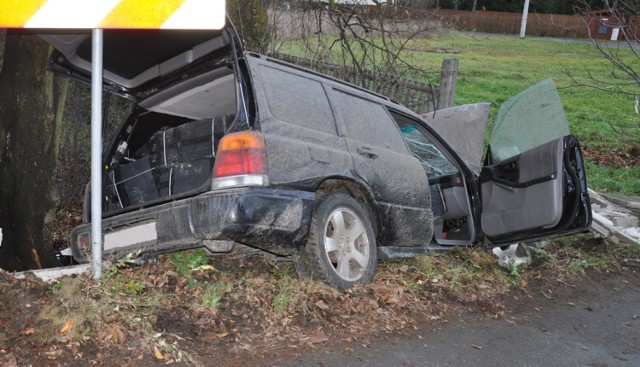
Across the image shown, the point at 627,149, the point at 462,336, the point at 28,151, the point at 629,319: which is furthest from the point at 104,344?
the point at 627,149

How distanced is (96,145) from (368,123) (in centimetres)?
241

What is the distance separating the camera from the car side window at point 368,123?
5.70 meters

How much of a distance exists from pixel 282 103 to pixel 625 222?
616 centimetres

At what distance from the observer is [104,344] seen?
13.0 ft

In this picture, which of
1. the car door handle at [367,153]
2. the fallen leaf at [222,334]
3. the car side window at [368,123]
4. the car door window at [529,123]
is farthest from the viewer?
the car door window at [529,123]

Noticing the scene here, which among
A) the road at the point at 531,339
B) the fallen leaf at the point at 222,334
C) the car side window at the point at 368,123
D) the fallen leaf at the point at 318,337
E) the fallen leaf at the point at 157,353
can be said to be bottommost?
the road at the point at 531,339

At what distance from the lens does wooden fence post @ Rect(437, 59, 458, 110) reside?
10359 mm

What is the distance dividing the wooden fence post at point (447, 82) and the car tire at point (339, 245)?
5384 millimetres

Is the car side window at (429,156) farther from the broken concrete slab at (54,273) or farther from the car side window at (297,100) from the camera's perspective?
the broken concrete slab at (54,273)

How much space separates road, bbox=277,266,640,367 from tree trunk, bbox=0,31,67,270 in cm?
345

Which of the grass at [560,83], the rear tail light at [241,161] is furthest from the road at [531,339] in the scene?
the grass at [560,83]

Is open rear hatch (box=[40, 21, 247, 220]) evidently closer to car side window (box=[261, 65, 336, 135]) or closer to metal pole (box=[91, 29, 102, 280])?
car side window (box=[261, 65, 336, 135])

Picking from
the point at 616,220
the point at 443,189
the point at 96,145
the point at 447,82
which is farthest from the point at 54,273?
the point at 616,220

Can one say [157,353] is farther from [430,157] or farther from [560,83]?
[560,83]
